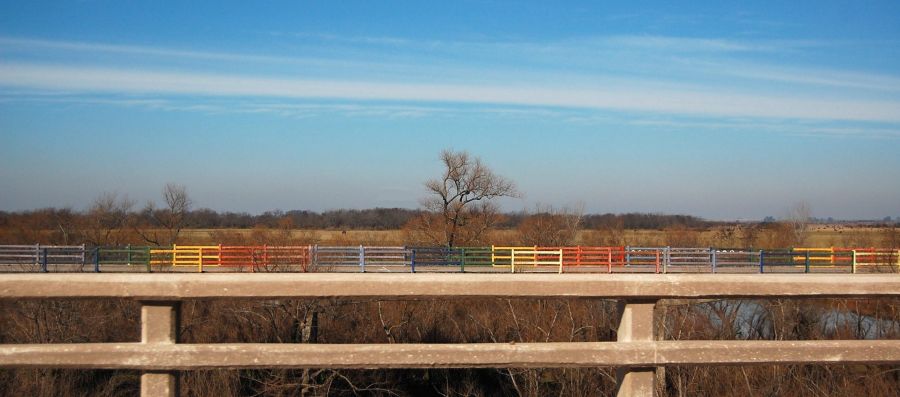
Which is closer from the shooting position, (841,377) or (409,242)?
(841,377)

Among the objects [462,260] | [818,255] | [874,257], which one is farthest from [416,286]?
[818,255]

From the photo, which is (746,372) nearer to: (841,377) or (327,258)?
(841,377)

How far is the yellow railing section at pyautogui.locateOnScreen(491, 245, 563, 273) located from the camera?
28.1m

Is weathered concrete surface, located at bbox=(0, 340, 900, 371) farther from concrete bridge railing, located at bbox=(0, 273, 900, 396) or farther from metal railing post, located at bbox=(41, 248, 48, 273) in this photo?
metal railing post, located at bbox=(41, 248, 48, 273)

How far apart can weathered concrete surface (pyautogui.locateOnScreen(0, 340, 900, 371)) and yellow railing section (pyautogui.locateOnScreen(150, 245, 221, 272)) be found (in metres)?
25.6

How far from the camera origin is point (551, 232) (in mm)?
38406

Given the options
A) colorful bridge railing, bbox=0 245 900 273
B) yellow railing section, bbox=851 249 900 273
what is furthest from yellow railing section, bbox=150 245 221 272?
yellow railing section, bbox=851 249 900 273

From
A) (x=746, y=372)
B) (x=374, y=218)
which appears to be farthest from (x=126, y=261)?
(x=374, y=218)

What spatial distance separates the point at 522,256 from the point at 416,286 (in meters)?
26.9

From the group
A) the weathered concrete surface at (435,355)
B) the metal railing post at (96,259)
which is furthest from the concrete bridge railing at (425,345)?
the metal railing post at (96,259)

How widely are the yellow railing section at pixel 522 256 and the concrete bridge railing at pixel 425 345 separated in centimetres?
2458

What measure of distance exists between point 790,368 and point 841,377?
39cm

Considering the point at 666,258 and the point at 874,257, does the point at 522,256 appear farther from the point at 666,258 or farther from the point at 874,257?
the point at 874,257

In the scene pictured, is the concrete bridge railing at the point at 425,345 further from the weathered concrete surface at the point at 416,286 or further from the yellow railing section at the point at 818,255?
the yellow railing section at the point at 818,255
